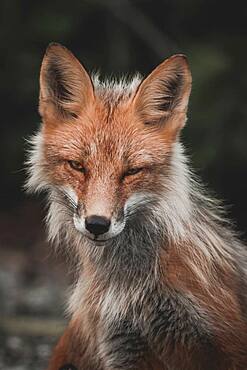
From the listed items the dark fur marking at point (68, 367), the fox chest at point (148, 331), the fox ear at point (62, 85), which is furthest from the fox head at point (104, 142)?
the dark fur marking at point (68, 367)

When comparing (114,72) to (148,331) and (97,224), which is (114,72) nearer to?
(148,331)

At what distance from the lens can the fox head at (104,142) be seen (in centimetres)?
624

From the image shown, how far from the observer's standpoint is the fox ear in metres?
6.62

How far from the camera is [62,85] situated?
6738 millimetres

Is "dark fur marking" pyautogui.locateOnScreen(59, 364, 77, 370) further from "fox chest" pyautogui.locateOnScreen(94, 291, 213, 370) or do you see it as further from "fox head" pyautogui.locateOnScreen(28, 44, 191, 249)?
"fox head" pyautogui.locateOnScreen(28, 44, 191, 249)

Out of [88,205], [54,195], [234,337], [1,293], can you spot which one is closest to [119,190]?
[88,205]

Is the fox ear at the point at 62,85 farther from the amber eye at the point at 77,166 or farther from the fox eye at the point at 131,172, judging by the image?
the fox eye at the point at 131,172

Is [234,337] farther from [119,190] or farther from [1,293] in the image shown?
[1,293]

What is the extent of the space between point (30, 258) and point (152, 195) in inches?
291

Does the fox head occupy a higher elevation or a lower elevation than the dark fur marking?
higher

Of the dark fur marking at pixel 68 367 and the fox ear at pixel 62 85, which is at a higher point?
the fox ear at pixel 62 85

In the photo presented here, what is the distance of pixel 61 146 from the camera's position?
6.46 metres

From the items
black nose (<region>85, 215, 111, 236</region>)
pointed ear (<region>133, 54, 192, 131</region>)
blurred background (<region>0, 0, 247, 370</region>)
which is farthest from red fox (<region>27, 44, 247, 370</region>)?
blurred background (<region>0, 0, 247, 370</region>)

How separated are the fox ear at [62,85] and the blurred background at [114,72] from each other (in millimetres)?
Result: 5121
